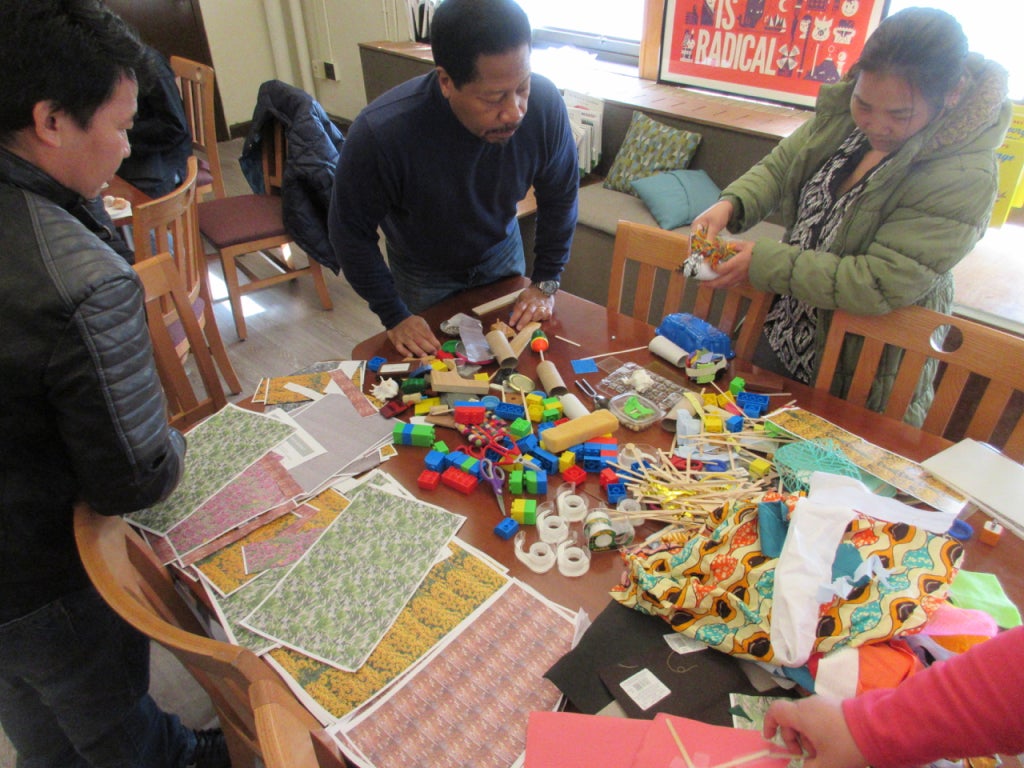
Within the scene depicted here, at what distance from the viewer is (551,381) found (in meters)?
1.40

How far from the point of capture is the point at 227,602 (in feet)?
3.20

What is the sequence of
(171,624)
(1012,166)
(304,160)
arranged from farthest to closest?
(304,160), (1012,166), (171,624)

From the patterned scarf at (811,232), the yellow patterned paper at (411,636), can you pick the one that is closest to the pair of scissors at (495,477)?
the yellow patterned paper at (411,636)

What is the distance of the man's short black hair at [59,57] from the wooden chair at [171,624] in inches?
21.4

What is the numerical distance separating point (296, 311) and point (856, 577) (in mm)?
3155

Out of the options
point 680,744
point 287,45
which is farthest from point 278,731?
point 287,45

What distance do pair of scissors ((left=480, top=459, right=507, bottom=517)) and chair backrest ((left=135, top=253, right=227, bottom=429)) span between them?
806mm

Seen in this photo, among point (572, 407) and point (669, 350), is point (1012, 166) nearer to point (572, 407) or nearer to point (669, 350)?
point (669, 350)

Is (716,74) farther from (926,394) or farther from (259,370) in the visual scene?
(259,370)

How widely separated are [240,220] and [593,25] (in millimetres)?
2621

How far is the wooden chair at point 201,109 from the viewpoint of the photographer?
330 centimetres

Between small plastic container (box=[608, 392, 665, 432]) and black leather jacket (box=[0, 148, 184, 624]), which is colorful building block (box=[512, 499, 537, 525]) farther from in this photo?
black leather jacket (box=[0, 148, 184, 624])

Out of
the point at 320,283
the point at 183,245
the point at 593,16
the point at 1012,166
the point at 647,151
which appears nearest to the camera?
the point at 1012,166

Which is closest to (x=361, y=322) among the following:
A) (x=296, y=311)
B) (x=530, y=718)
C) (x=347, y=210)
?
(x=296, y=311)
